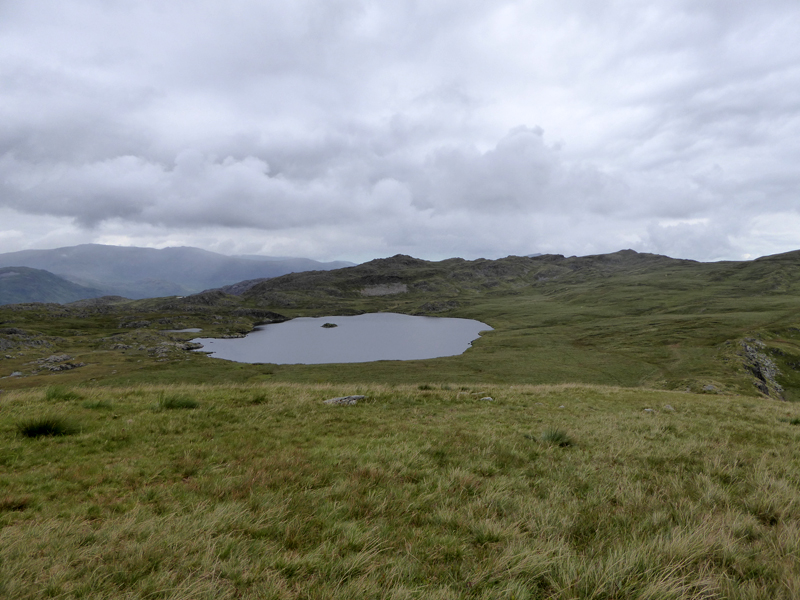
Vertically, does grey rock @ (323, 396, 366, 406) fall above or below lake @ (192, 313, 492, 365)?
above

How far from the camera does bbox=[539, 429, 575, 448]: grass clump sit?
1066cm

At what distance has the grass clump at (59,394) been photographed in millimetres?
13164

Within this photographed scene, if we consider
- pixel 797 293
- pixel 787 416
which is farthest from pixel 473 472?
pixel 797 293

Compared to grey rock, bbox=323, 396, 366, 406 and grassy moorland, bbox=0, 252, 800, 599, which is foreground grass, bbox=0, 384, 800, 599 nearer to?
grassy moorland, bbox=0, 252, 800, 599

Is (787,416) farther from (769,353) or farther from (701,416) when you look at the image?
(769,353)

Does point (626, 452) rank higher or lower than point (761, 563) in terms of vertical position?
lower

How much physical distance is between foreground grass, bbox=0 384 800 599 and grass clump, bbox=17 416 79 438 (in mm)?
283

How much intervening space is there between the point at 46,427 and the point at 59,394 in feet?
17.0

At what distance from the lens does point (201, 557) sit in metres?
4.30

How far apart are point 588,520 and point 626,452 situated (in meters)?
4.98

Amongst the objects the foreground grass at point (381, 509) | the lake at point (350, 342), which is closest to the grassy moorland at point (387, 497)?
the foreground grass at point (381, 509)

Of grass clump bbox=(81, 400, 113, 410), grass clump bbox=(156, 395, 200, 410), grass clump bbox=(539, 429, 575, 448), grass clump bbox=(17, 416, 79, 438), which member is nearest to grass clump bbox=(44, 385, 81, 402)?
grass clump bbox=(81, 400, 113, 410)

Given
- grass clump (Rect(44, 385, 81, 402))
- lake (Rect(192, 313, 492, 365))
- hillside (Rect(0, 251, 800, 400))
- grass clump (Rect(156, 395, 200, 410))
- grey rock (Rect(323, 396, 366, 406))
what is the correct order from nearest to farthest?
grass clump (Rect(156, 395, 200, 410))
grass clump (Rect(44, 385, 81, 402))
grey rock (Rect(323, 396, 366, 406))
hillside (Rect(0, 251, 800, 400))
lake (Rect(192, 313, 492, 365))

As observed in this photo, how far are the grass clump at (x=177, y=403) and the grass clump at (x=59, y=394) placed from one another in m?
3.55
